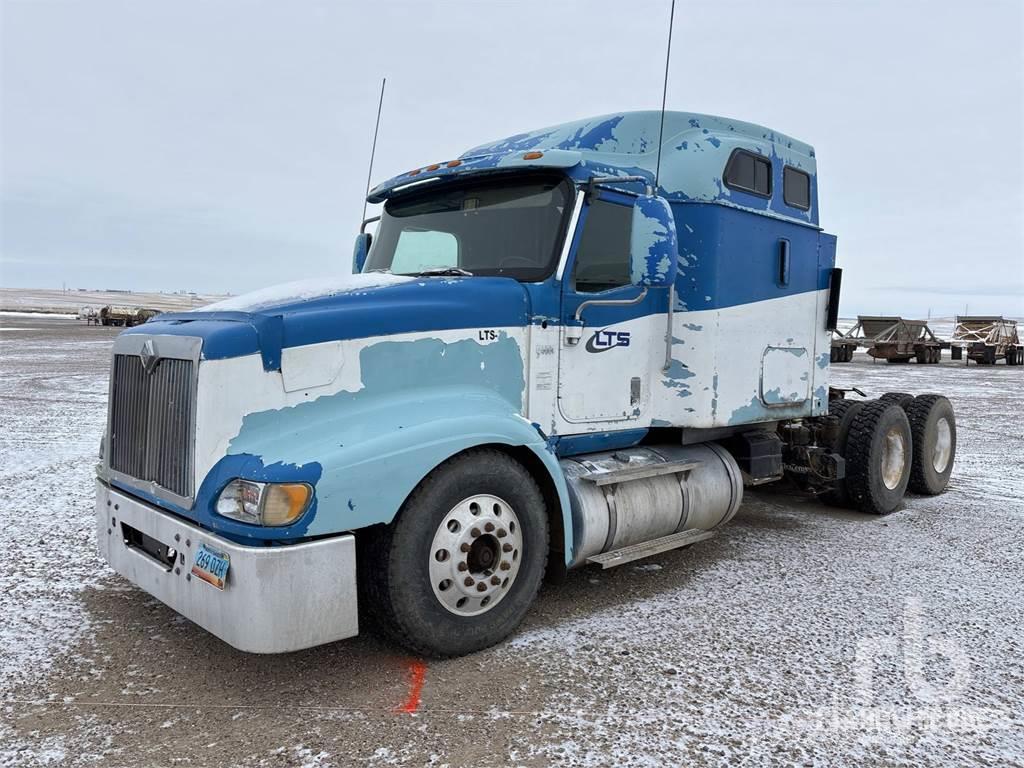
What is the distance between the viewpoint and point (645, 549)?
486cm

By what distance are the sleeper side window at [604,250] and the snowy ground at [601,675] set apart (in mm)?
1991

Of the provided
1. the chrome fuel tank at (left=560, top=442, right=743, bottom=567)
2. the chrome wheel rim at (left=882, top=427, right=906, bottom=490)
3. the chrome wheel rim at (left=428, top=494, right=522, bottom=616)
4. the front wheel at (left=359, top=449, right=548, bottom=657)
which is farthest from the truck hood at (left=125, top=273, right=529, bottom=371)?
the chrome wheel rim at (left=882, top=427, right=906, bottom=490)

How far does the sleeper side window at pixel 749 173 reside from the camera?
18.0 feet

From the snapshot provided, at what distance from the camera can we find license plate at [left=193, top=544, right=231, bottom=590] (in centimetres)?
326

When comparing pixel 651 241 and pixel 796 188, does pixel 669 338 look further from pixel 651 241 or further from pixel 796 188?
pixel 796 188

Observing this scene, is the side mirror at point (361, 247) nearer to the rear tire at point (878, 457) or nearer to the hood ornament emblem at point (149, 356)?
the hood ornament emblem at point (149, 356)

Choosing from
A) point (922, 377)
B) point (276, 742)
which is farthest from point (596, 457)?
point (922, 377)

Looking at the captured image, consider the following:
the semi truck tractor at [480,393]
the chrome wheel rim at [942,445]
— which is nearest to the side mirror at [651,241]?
the semi truck tractor at [480,393]

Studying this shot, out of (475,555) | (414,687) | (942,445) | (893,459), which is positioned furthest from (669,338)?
(942,445)

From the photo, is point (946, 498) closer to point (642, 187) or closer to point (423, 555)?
point (642, 187)

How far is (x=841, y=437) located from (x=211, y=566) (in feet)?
19.3

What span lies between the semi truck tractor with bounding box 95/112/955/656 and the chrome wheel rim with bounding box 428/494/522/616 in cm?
2

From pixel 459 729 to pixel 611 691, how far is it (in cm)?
78

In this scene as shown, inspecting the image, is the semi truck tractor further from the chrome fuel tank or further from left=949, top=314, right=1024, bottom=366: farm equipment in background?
left=949, top=314, right=1024, bottom=366: farm equipment in background
